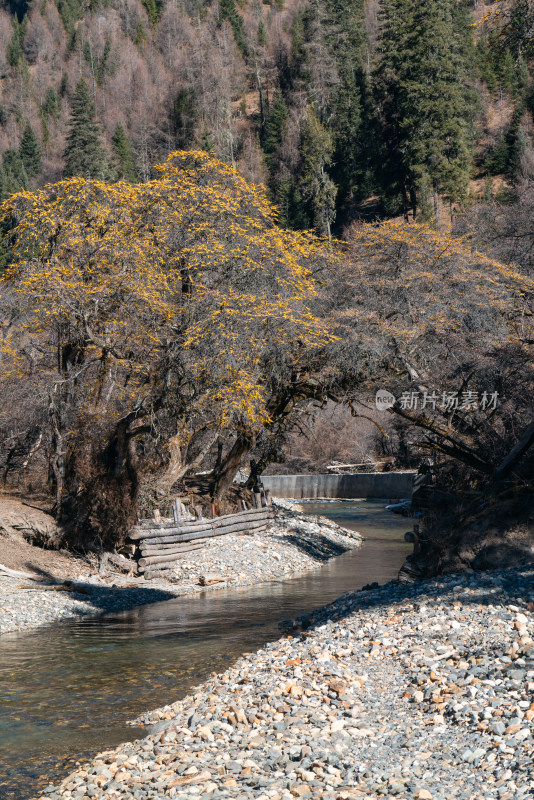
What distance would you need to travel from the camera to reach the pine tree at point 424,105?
5903 cm

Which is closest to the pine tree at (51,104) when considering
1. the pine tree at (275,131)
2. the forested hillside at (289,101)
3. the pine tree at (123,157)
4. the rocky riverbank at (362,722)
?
the forested hillside at (289,101)

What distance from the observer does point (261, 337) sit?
2102cm

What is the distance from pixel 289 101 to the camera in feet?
296

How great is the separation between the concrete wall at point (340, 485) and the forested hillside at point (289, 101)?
795 inches

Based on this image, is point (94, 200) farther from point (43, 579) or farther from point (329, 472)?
point (329, 472)

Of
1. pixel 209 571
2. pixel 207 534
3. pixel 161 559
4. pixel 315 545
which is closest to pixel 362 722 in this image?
pixel 209 571

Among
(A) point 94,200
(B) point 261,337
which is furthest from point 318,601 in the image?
(A) point 94,200

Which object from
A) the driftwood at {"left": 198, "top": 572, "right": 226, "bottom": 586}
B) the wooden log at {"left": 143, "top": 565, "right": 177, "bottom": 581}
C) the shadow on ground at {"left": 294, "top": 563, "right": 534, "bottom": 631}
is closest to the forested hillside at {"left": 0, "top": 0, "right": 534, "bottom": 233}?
the wooden log at {"left": 143, "top": 565, "right": 177, "bottom": 581}

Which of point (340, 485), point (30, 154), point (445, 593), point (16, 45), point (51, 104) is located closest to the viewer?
point (445, 593)

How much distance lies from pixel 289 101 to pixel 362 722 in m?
90.1

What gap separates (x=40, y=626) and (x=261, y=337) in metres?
9.47

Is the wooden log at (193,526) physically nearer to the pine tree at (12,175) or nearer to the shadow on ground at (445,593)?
the shadow on ground at (445,593)

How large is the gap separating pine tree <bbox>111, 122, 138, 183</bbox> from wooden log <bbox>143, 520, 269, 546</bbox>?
49806 mm

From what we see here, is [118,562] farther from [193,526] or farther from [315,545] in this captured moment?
[315,545]
